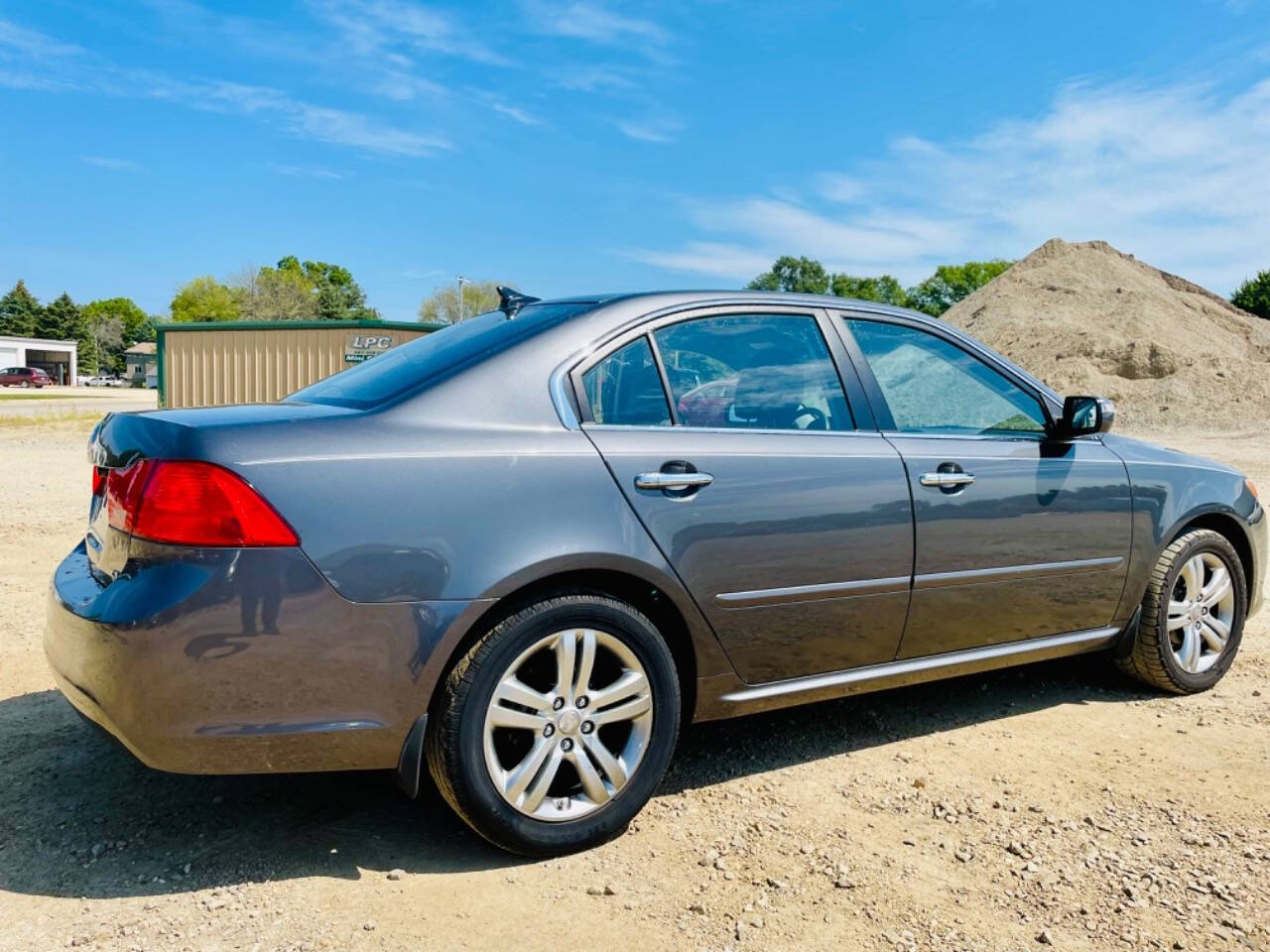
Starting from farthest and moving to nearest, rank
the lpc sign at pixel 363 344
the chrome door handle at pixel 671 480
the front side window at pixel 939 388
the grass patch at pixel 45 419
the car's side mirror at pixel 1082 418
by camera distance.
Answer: the lpc sign at pixel 363 344
the grass patch at pixel 45 419
the car's side mirror at pixel 1082 418
the front side window at pixel 939 388
the chrome door handle at pixel 671 480

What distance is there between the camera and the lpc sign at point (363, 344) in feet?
81.1

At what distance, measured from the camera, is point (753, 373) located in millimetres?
3467

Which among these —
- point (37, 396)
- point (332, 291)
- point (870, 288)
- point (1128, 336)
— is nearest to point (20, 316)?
point (332, 291)

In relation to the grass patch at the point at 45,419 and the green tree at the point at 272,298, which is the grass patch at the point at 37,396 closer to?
the grass patch at the point at 45,419

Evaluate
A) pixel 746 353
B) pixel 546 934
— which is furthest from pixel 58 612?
pixel 746 353

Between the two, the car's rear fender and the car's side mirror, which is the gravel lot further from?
the car's side mirror

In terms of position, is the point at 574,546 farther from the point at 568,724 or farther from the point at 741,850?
the point at 741,850

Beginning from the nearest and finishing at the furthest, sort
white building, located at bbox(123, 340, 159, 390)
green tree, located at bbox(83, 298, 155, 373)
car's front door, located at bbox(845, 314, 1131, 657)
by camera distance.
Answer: car's front door, located at bbox(845, 314, 1131, 657) < white building, located at bbox(123, 340, 159, 390) < green tree, located at bbox(83, 298, 155, 373)

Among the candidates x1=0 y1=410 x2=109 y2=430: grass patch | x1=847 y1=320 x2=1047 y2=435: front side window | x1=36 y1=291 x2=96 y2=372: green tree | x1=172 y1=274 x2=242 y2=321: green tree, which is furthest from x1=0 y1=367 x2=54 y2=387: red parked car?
x1=847 y1=320 x2=1047 y2=435: front side window

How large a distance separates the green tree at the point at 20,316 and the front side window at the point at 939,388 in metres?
119

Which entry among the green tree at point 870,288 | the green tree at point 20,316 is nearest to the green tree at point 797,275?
the green tree at point 870,288

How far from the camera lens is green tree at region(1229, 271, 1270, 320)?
56938 mm

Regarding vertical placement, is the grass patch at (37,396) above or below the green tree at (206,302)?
below

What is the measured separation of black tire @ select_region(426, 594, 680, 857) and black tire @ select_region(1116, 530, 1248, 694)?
238 cm
